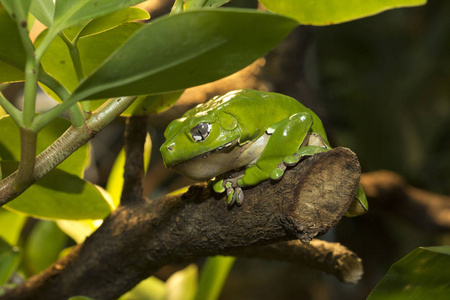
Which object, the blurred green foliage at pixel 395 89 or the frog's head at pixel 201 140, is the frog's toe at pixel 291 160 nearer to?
the frog's head at pixel 201 140

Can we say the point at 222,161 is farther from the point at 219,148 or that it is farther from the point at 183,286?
the point at 183,286

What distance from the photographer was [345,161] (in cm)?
71

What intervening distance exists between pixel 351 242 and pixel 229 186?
2087 millimetres

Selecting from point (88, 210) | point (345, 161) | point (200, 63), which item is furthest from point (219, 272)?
point (200, 63)

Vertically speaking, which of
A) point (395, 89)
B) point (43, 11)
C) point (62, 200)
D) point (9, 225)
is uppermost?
point (43, 11)

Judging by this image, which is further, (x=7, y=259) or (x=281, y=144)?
(x=7, y=259)

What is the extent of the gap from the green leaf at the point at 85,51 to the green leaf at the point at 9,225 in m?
0.64

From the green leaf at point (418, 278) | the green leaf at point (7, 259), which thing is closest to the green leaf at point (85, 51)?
the green leaf at point (7, 259)

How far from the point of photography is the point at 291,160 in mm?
739

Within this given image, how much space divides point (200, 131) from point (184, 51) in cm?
26

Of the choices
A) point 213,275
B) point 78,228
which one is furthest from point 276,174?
Answer: point 78,228

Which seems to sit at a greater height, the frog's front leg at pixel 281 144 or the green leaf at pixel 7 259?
the frog's front leg at pixel 281 144

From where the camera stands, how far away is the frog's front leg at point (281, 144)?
2.50 ft

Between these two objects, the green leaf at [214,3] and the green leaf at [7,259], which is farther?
the green leaf at [7,259]
